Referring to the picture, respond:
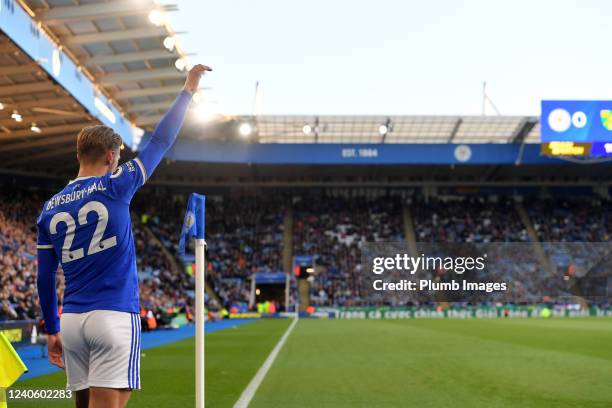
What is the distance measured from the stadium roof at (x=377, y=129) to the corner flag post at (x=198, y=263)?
38156 mm

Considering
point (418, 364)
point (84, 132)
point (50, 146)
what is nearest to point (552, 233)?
point (50, 146)

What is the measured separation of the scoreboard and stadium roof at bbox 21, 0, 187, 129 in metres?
16.5

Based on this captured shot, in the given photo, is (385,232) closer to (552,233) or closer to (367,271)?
(367,271)

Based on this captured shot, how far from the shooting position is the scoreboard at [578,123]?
1286 inches

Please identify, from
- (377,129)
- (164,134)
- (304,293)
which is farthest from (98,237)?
(304,293)

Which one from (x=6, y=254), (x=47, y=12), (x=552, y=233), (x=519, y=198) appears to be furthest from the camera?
(x=519, y=198)

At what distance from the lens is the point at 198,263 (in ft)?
17.7

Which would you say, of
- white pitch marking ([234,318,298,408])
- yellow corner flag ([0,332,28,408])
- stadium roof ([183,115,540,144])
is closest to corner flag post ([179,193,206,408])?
yellow corner flag ([0,332,28,408])

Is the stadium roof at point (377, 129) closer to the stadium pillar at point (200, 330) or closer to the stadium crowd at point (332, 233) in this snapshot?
the stadium crowd at point (332, 233)

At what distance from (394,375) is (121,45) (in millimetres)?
19664

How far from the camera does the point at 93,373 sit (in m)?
3.35

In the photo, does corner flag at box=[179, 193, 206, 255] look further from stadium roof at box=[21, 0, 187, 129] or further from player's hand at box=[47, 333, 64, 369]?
stadium roof at box=[21, 0, 187, 129]

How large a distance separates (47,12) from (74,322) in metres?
20.8

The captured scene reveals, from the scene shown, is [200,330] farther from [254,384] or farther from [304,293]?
[304,293]
